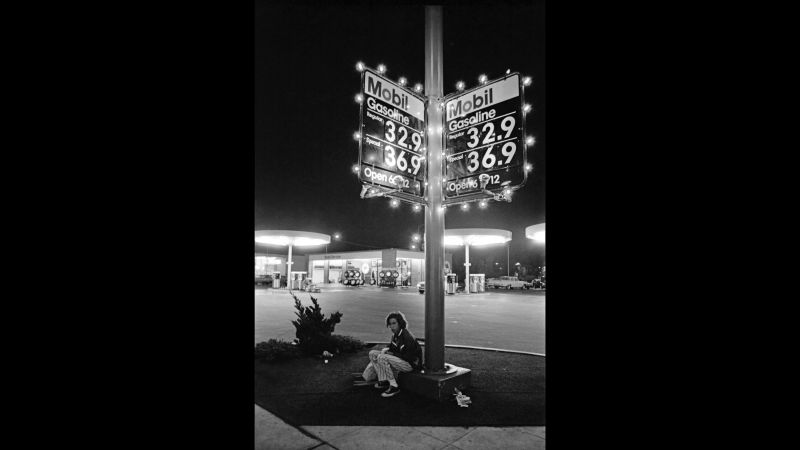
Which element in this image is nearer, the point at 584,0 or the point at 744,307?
the point at 744,307

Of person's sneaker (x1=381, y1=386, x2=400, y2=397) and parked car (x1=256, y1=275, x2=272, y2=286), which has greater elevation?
person's sneaker (x1=381, y1=386, x2=400, y2=397)

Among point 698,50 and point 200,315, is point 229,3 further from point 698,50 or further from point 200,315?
point 698,50

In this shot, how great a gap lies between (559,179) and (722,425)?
1.09m

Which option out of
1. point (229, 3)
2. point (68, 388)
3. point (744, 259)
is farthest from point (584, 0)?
point (68, 388)

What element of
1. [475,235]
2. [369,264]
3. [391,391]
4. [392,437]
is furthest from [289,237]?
[392,437]

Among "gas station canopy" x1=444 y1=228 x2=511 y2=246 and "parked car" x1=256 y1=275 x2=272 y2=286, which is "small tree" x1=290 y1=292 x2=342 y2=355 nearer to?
"gas station canopy" x1=444 y1=228 x2=511 y2=246

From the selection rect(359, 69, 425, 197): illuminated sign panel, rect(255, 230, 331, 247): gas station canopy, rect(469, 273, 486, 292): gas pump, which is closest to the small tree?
rect(359, 69, 425, 197): illuminated sign panel

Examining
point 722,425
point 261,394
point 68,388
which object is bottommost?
point 261,394

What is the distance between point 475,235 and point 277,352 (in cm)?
2340

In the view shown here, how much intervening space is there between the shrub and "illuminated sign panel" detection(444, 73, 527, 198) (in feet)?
13.4

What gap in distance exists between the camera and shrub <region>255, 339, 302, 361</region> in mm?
6680

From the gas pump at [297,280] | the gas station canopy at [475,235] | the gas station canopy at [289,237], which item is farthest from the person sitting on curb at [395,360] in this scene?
the gas pump at [297,280]

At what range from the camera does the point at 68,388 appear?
4.25 ft

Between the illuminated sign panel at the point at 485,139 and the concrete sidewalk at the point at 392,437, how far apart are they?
2.88 m
